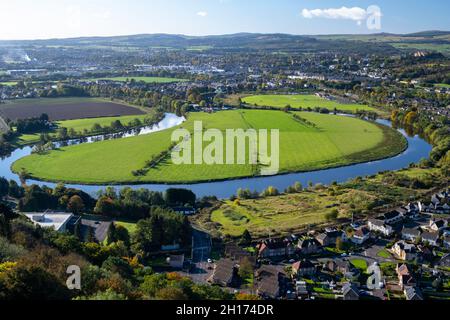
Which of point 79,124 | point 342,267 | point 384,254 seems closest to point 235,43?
point 79,124

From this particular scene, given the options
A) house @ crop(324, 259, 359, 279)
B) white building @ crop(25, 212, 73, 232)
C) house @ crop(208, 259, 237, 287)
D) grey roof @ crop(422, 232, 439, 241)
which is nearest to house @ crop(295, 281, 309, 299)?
house @ crop(324, 259, 359, 279)

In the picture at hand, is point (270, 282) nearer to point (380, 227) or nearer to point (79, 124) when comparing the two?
point (380, 227)

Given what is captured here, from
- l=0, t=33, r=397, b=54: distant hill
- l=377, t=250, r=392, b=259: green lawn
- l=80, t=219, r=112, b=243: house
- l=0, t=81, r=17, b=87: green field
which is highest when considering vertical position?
l=0, t=33, r=397, b=54: distant hill

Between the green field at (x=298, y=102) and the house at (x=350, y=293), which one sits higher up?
the green field at (x=298, y=102)

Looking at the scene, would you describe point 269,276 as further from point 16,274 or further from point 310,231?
point 16,274

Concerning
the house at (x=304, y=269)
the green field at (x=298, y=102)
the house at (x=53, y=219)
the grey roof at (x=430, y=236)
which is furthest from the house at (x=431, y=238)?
the green field at (x=298, y=102)

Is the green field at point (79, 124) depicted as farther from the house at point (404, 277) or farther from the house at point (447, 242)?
the house at point (404, 277)

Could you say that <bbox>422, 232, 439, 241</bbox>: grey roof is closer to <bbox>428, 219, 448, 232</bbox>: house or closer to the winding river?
<bbox>428, 219, 448, 232</bbox>: house
